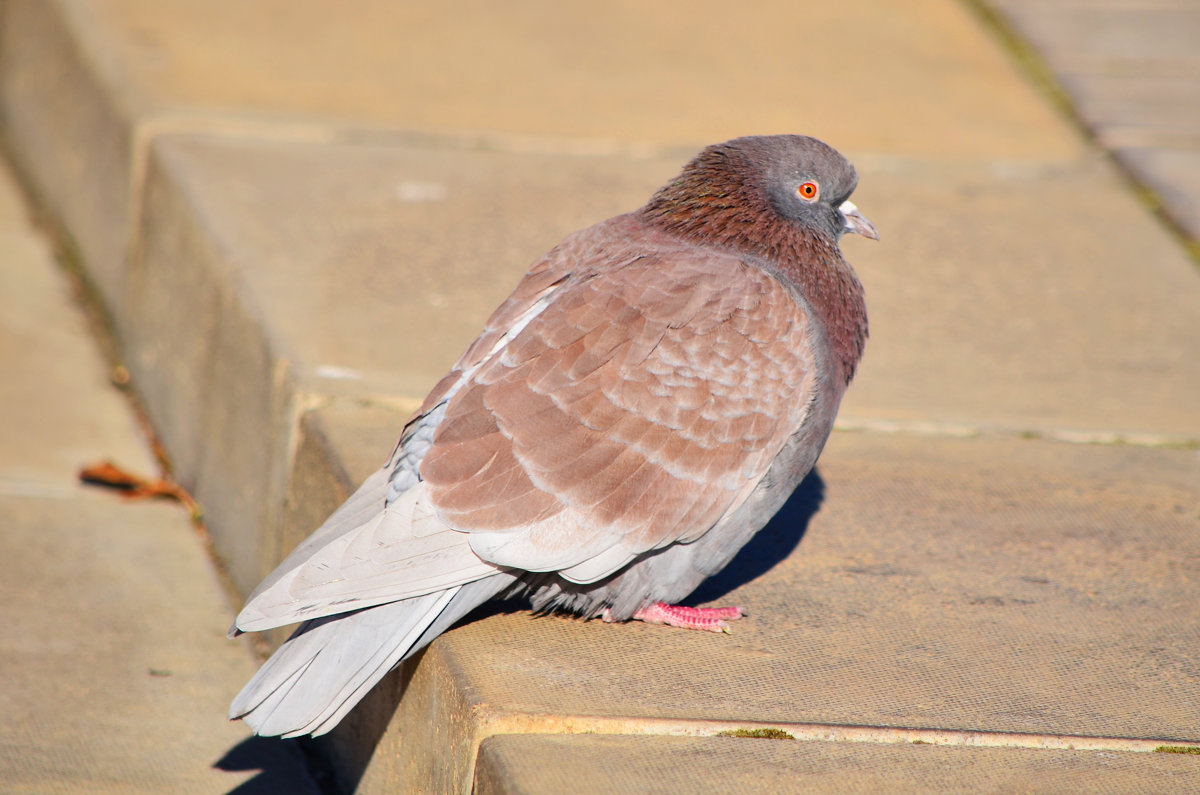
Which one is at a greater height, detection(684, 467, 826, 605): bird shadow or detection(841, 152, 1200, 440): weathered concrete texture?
detection(841, 152, 1200, 440): weathered concrete texture

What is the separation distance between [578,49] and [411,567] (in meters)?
4.88

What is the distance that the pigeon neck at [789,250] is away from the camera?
3443 mm

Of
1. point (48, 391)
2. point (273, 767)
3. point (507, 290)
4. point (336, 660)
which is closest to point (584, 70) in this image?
point (507, 290)

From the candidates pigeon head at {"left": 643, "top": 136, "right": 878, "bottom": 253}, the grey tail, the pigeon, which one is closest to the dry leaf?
→ the pigeon

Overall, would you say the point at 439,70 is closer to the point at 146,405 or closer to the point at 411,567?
the point at 146,405

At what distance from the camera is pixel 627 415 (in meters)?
3.08

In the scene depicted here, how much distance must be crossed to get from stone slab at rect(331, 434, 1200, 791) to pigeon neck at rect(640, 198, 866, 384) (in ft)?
1.82

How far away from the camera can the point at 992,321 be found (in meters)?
5.14

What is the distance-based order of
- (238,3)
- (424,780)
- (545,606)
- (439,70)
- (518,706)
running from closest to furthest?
1. (518,706)
2. (424,780)
3. (545,606)
4. (439,70)
5. (238,3)

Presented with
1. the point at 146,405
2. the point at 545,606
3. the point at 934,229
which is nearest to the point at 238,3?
the point at 146,405

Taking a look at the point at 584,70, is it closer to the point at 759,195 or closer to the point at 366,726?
the point at 759,195

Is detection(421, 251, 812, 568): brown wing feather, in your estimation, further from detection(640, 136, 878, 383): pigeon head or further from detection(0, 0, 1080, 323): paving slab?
detection(0, 0, 1080, 323): paving slab

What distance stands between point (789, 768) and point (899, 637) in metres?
0.65

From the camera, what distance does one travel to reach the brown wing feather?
3.03 metres
